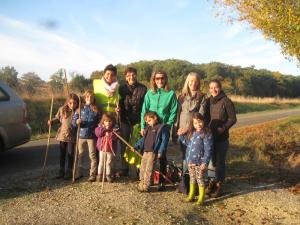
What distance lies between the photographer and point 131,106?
719cm

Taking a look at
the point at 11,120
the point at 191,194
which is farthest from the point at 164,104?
the point at 11,120

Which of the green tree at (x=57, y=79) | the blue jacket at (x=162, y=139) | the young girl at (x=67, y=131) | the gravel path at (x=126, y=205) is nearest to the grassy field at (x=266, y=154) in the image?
the gravel path at (x=126, y=205)

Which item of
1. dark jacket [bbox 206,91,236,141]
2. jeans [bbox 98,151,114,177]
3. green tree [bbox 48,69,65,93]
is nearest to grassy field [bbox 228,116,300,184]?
dark jacket [bbox 206,91,236,141]

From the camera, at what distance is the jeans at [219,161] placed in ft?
22.1

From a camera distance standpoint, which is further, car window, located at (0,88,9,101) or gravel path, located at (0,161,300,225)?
car window, located at (0,88,9,101)

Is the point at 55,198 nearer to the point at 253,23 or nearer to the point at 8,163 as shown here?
the point at 8,163

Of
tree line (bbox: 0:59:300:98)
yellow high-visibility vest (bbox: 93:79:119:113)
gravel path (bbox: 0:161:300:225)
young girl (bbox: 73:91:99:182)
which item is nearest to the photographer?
gravel path (bbox: 0:161:300:225)

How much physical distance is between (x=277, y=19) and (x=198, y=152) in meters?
7.69

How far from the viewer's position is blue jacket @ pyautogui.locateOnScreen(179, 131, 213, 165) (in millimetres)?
6207

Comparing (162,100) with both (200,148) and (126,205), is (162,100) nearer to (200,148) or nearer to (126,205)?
(200,148)

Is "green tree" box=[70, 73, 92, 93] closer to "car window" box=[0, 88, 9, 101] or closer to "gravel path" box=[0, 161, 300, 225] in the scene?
"car window" box=[0, 88, 9, 101]

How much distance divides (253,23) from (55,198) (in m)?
10.6

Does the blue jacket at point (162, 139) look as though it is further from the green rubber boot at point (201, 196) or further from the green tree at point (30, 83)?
the green tree at point (30, 83)

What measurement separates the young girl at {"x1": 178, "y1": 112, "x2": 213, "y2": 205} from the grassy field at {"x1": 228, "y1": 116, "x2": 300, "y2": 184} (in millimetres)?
2061
